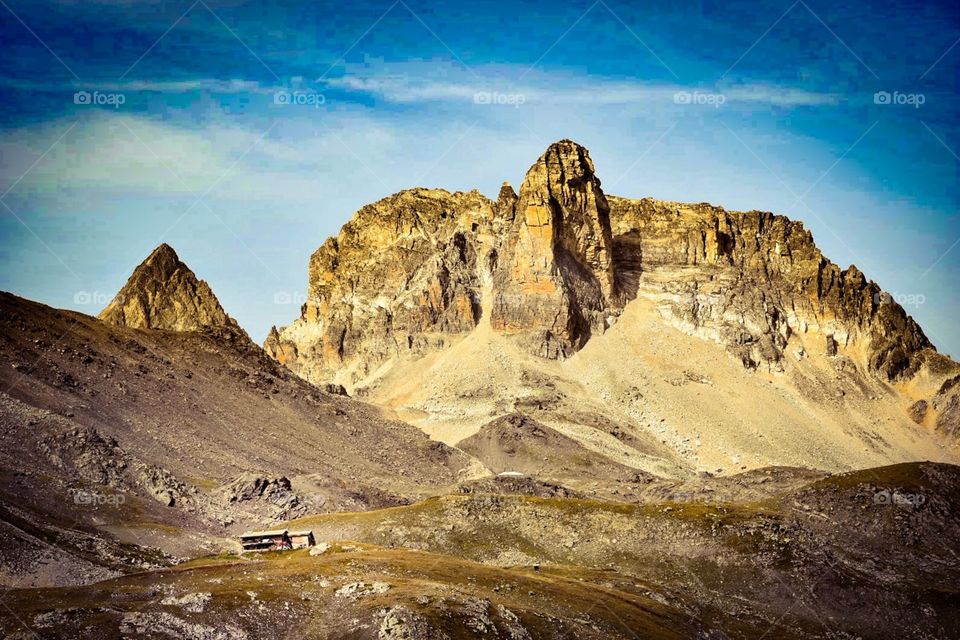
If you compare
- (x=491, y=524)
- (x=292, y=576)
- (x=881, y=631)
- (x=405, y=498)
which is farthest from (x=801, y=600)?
(x=405, y=498)

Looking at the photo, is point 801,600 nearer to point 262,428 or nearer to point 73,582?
point 73,582

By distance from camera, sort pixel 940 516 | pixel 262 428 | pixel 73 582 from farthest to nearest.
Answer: pixel 262 428 < pixel 940 516 < pixel 73 582

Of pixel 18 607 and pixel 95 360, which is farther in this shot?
pixel 95 360

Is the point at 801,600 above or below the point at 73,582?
below

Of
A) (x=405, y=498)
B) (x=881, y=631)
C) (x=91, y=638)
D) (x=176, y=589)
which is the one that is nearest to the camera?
(x=91, y=638)

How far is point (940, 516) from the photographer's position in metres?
122

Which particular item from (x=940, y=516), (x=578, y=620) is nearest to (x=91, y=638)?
(x=578, y=620)

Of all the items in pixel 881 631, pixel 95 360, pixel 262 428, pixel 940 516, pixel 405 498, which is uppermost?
pixel 95 360

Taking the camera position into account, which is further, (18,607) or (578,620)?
(578,620)

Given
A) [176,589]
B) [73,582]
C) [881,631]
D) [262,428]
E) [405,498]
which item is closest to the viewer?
[176,589]

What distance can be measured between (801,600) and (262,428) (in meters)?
106

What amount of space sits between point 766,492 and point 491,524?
2451 inches

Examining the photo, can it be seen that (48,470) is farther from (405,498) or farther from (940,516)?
(940,516)

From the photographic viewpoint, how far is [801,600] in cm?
10912
